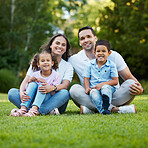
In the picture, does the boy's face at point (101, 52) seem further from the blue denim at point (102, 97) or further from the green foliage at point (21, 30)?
the green foliage at point (21, 30)

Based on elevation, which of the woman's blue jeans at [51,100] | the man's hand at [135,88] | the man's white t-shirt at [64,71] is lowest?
the woman's blue jeans at [51,100]

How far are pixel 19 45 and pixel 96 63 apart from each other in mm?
17053

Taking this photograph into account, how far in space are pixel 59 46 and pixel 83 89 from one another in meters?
0.86

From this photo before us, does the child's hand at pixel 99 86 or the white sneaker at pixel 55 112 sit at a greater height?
the child's hand at pixel 99 86

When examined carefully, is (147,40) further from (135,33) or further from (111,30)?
(111,30)

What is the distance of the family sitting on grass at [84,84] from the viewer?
3.71 meters

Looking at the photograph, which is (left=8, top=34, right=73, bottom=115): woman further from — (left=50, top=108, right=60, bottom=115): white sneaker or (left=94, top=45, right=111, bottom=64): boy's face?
(left=94, top=45, right=111, bottom=64): boy's face

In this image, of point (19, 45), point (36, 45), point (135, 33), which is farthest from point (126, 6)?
point (19, 45)

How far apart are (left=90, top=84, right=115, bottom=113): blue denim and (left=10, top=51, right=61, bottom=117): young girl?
2.17 feet

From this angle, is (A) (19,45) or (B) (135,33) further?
(A) (19,45)

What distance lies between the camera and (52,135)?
7.43 ft

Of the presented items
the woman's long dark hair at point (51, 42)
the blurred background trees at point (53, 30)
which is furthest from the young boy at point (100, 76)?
the blurred background trees at point (53, 30)

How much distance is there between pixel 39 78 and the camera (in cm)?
391

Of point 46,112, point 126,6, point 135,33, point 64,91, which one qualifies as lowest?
point 46,112
